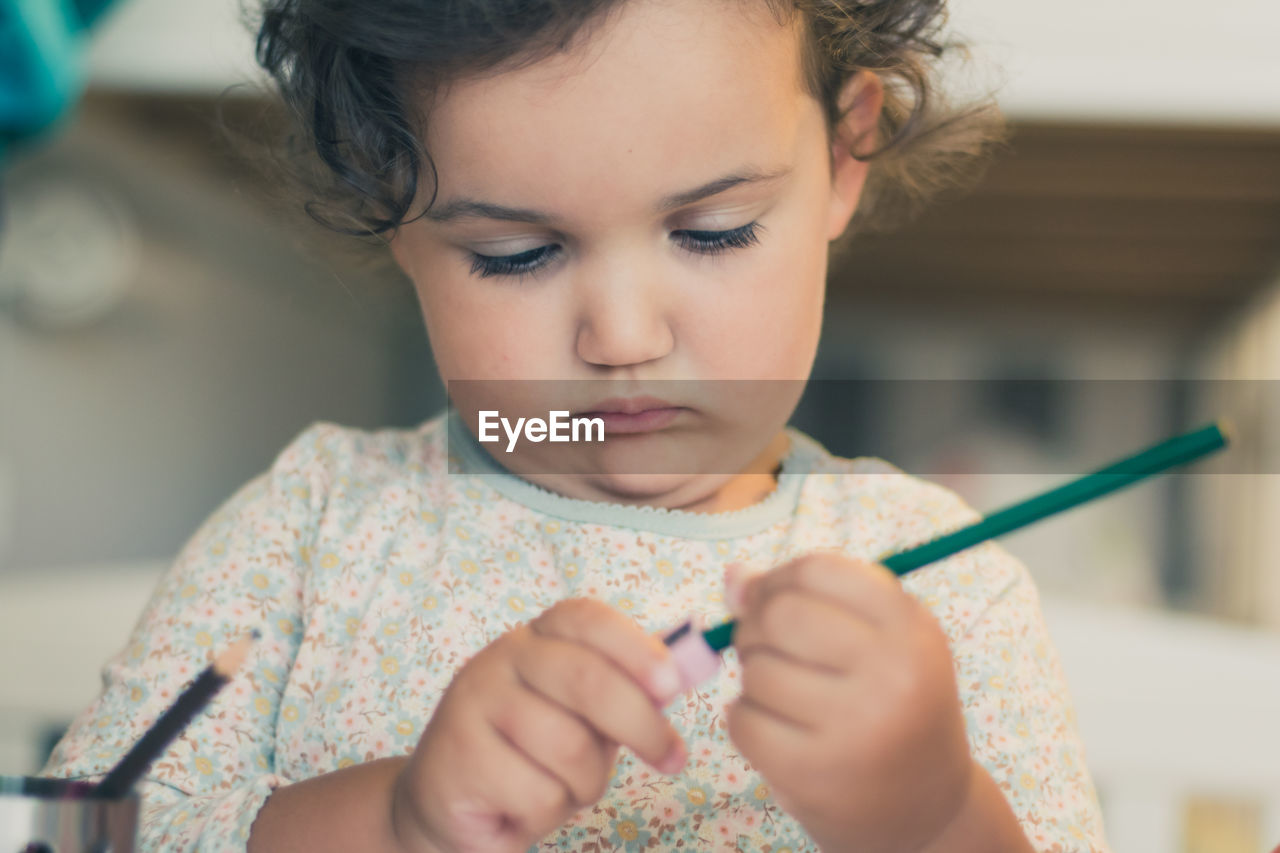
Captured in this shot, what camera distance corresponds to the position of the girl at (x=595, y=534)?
42 centimetres

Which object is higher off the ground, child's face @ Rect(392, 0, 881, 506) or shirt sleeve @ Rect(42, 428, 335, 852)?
child's face @ Rect(392, 0, 881, 506)

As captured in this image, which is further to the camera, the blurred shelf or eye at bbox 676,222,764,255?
the blurred shelf

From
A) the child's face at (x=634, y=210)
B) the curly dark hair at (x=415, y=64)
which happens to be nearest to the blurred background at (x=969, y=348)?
the curly dark hair at (x=415, y=64)

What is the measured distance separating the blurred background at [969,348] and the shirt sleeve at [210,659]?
252 millimetres

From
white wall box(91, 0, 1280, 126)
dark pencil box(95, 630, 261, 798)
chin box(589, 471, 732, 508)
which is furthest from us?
white wall box(91, 0, 1280, 126)

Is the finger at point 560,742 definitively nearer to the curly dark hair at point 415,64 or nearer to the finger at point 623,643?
Answer: the finger at point 623,643

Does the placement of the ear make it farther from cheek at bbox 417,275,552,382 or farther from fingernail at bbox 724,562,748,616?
fingernail at bbox 724,562,748,616

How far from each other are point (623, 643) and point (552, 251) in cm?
27

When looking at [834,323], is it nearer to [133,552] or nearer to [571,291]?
[133,552]

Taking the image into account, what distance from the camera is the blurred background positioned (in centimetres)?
134

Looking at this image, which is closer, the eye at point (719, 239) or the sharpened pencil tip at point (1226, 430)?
the sharpened pencil tip at point (1226, 430)

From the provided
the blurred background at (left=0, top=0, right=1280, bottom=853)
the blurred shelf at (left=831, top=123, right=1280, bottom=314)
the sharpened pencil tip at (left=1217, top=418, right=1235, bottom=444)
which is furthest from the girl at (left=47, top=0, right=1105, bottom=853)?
the blurred shelf at (left=831, top=123, right=1280, bottom=314)

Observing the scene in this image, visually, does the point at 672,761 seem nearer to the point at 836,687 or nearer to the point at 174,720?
the point at 836,687

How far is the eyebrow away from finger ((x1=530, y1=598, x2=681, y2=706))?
23 centimetres
